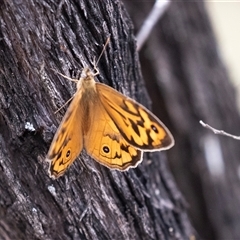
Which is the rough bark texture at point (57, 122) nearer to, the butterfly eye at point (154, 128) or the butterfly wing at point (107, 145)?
the butterfly wing at point (107, 145)

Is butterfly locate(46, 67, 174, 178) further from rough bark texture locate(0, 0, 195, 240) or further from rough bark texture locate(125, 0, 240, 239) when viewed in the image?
rough bark texture locate(125, 0, 240, 239)

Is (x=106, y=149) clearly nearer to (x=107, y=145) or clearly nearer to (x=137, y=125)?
(x=107, y=145)

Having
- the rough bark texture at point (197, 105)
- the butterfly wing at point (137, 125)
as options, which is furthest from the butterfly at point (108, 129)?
the rough bark texture at point (197, 105)

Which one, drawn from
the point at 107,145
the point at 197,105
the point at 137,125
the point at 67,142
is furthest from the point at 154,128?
the point at 197,105

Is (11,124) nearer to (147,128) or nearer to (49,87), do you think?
(49,87)

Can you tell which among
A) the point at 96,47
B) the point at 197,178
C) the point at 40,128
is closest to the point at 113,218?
the point at 40,128

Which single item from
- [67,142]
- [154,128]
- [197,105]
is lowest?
[197,105]

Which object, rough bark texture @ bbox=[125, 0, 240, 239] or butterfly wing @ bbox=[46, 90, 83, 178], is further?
rough bark texture @ bbox=[125, 0, 240, 239]

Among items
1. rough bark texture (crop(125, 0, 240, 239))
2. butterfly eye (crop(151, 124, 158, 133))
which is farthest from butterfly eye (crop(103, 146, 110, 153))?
Answer: rough bark texture (crop(125, 0, 240, 239))
